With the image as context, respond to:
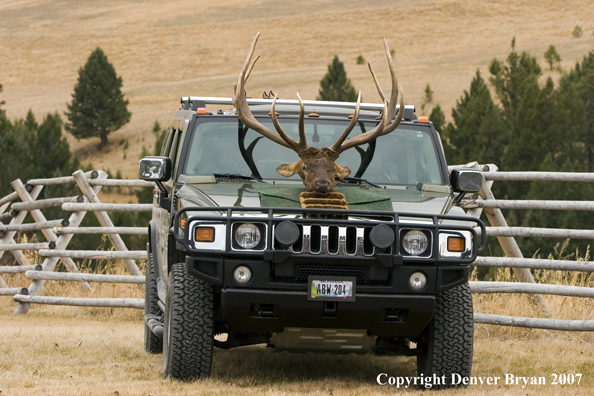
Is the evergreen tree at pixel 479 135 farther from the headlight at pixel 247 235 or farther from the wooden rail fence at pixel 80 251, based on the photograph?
the headlight at pixel 247 235

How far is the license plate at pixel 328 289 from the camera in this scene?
17.2ft

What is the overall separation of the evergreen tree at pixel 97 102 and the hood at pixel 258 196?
52.1 meters

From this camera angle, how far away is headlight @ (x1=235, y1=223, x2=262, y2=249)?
5281mm

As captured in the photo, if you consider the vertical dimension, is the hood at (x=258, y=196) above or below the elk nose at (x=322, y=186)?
below

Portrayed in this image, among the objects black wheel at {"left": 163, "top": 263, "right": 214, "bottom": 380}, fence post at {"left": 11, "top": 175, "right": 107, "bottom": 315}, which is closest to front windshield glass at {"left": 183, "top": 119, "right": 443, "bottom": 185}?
black wheel at {"left": 163, "top": 263, "right": 214, "bottom": 380}

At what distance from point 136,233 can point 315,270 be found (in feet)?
17.9

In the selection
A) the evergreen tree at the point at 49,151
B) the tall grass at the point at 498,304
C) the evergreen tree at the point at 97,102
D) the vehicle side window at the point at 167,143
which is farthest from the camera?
the evergreen tree at the point at 97,102

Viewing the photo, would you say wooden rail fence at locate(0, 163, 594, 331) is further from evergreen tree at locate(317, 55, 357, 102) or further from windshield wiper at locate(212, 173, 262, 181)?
evergreen tree at locate(317, 55, 357, 102)

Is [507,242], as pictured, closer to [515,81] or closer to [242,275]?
[242,275]

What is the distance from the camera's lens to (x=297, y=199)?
5738 mm

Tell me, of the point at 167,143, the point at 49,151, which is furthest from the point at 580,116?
the point at 167,143

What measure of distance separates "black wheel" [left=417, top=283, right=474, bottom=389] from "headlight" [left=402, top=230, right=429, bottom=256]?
18.9 inches

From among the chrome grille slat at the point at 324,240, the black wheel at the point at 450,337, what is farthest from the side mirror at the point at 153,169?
the black wheel at the point at 450,337

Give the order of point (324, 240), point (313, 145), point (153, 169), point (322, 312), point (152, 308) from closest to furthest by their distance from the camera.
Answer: point (324, 240) → point (322, 312) → point (153, 169) → point (313, 145) → point (152, 308)
